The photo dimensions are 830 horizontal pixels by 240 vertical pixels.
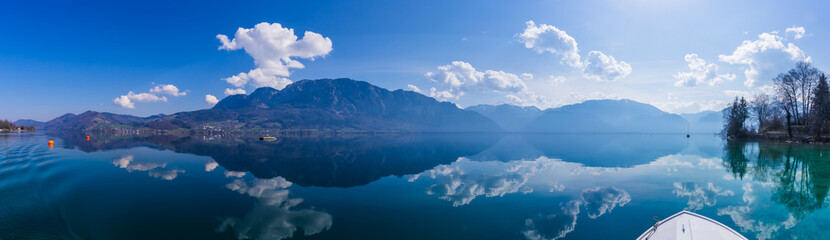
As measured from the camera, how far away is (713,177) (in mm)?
28766

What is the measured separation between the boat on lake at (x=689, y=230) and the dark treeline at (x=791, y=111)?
289 ft

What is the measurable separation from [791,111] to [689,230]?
11011 cm

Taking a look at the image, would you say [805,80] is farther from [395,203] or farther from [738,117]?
[395,203]

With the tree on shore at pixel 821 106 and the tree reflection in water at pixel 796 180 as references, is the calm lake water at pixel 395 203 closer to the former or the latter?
the tree reflection in water at pixel 796 180

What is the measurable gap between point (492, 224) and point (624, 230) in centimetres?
562

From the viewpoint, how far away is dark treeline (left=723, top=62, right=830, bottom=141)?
67375 millimetres

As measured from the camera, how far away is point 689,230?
1074cm

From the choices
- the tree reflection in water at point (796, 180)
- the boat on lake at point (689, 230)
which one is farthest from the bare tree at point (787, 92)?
the boat on lake at point (689, 230)

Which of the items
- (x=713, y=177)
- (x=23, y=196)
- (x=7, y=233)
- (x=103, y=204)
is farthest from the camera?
(x=713, y=177)

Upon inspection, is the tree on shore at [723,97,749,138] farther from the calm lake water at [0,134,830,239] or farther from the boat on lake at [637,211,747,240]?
the boat on lake at [637,211,747,240]

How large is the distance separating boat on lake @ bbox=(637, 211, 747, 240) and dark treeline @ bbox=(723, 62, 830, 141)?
87972 millimetres

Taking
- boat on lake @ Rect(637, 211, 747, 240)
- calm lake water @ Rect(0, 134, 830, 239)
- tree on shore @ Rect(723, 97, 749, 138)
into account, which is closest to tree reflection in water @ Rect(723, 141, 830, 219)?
calm lake water @ Rect(0, 134, 830, 239)

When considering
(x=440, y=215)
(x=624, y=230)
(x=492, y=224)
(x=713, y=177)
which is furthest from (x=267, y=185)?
(x=713, y=177)

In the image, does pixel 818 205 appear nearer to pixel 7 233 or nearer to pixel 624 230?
pixel 624 230
